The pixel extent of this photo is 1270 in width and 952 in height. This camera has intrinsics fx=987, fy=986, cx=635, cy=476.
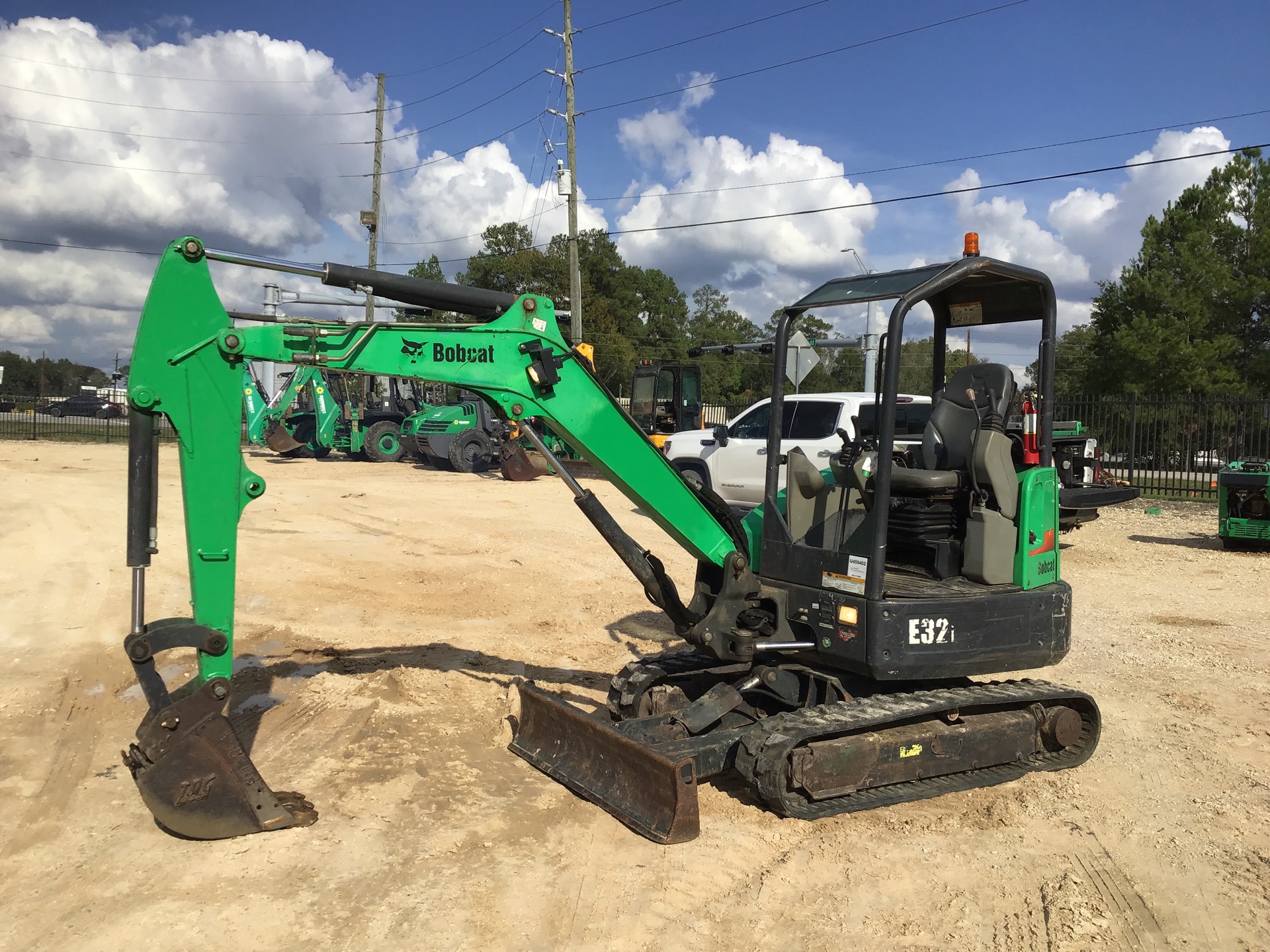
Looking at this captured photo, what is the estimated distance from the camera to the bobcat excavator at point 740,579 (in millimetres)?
4094

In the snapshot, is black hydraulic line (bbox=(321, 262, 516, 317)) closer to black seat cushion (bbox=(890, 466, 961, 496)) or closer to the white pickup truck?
black seat cushion (bbox=(890, 466, 961, 496))

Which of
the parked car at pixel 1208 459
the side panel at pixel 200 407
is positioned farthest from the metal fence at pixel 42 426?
the side panel at pixel 200 407

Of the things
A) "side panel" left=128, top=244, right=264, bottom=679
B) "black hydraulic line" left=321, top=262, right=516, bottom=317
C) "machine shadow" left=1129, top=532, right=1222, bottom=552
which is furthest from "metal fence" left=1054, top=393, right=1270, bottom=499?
"side panel" left=128, top=244, right=264, bottom=679

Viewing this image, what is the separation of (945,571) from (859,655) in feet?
2.82

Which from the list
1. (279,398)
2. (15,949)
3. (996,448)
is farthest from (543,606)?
(279,398)

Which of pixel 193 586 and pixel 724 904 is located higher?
pixel 193 586

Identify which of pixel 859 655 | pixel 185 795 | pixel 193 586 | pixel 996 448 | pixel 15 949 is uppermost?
pixel 996 448

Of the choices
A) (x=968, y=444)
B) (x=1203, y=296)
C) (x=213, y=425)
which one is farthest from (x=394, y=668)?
(x=1203, y=296)

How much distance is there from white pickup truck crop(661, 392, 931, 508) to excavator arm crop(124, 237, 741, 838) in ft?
21.1

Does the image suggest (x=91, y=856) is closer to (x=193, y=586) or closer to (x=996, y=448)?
(x=193, y=586)

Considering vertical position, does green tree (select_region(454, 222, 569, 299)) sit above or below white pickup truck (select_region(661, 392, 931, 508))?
above

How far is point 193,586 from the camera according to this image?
4133 millimetres

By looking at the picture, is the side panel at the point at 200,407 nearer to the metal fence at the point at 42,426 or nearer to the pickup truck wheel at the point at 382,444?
the pickup truck wheel at the point at 382,444

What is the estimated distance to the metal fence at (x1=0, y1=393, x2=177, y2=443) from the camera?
32.0 meters
